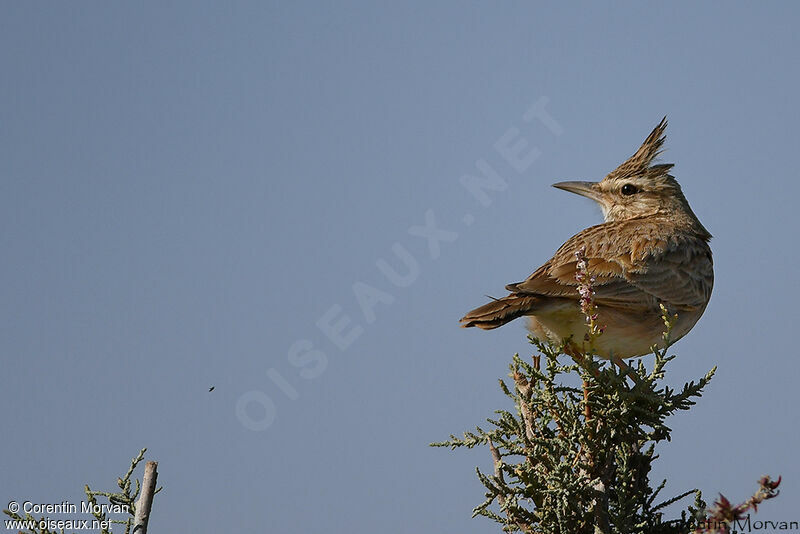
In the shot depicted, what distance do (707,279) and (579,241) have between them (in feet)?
4.22

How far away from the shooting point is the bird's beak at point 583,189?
8.78 meters

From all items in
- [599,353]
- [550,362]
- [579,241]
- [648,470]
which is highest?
[579,241]

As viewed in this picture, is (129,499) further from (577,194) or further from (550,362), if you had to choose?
(577,194)

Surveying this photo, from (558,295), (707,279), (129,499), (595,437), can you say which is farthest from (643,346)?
(129,499)

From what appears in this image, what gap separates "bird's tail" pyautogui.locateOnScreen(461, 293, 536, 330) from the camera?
227 inches

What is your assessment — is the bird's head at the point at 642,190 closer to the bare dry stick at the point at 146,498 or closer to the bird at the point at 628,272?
the bird at the point at 628,272

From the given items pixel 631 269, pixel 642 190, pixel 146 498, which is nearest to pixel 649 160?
pixel 642 190

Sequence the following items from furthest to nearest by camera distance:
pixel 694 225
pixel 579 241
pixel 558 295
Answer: pixel 694 225
pixel 579 241
pixel 558 295

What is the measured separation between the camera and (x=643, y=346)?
21.6 ft

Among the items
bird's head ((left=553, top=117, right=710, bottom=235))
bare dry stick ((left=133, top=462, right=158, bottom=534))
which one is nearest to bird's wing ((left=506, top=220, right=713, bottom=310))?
bird's head ((left=553, top=117, right=710, bottom=235))

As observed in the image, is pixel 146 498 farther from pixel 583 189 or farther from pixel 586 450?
pixel 583 189

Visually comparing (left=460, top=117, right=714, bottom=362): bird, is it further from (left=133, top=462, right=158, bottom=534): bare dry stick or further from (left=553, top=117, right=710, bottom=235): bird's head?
(left=133, top=462, right=158, bottom=534): bare dry stick

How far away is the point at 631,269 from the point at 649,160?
86.4 inches

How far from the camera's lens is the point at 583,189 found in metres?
8.79
